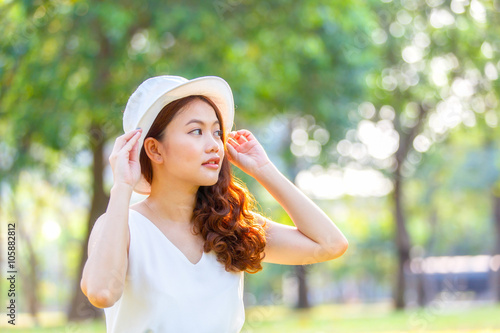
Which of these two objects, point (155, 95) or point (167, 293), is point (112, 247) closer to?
point (167, 293)

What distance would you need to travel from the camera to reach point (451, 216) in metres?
35.5

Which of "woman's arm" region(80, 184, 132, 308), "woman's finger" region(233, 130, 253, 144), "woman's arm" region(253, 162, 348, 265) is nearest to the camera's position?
"woman's arm" region(80, 184, 132, 308)

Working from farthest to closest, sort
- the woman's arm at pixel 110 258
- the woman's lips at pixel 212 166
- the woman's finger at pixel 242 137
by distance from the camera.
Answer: the woman's finger at pixel 242 137 < the woman's lips at pixel 212 166 < the woman's arm at pixel 110 258

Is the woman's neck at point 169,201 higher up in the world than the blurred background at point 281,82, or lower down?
lower down

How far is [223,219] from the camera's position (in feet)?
8.20

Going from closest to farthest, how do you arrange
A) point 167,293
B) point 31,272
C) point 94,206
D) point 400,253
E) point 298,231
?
point 167,293, point 298,231, point 94,206, point 400,253, point 31,272

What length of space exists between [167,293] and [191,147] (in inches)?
20.6

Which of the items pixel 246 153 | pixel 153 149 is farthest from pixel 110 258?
pixel 246 153

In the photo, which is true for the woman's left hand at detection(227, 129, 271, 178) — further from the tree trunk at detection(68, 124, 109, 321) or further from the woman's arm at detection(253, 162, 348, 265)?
the tree trunk at detection(68, 124, 109, 321)

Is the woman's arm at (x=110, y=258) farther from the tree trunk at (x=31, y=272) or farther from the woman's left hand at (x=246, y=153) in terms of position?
the tree trunk at (x=31, y=272)

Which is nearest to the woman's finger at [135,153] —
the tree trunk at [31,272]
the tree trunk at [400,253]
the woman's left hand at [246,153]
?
the woman's left hand at [246,153]

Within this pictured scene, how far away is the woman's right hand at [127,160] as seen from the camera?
2.21 m

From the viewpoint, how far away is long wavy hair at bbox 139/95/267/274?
2398 millimetres

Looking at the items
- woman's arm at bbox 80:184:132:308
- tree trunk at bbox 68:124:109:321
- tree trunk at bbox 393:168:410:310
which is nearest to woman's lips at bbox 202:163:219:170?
woman's arm at bbox 80:184:132:308
